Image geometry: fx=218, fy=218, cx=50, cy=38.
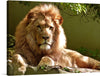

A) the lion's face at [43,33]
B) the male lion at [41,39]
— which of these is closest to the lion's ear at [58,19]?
the male lion at [41,39]

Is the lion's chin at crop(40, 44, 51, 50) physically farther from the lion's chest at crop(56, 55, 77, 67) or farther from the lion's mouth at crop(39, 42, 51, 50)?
the lion's chest at crop(56, 55, 77, 67)

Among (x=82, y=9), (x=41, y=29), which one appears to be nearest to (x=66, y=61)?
(x=41, y=29)

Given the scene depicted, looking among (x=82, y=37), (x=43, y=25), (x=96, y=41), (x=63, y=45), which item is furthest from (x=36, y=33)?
(x=96, y=41)

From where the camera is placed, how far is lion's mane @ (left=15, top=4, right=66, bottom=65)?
4191 mm

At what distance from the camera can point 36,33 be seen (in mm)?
4266

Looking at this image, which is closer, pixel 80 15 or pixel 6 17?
pixel 6 17

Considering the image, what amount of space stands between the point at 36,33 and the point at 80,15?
1.01 metres

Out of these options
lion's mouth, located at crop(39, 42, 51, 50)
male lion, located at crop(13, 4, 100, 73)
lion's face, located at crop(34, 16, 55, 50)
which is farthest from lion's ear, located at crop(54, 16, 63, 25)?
lion's mouth, located at crop(39, 42, 51, 50)

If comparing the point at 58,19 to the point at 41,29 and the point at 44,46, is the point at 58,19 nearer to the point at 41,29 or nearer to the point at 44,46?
the point at 41,29

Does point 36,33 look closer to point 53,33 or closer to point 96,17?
point 53,33

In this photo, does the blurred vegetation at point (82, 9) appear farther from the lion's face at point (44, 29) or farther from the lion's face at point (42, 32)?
the lion's face at point (42, 32)

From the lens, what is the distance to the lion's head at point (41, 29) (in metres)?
4.23
